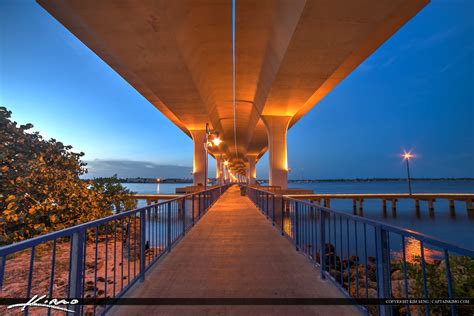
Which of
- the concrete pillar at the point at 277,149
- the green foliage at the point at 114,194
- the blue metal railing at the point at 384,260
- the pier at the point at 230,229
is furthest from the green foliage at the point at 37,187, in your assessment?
the concrete pillar at the point at 277,149

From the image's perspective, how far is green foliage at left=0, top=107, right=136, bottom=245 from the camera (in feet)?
18.5

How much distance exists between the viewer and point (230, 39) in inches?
556

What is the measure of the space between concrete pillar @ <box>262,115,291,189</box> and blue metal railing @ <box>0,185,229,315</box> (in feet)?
58.4

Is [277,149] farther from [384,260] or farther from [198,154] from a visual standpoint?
[384,260]

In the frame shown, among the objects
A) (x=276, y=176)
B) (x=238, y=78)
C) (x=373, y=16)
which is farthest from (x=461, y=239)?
(x=238, y=78)

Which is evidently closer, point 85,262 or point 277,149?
point 85,262

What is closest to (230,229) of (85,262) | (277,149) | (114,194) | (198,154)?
(114,194)

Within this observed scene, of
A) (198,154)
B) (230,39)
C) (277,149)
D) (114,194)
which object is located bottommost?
(114,194)

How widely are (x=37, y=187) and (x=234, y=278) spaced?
5584mm

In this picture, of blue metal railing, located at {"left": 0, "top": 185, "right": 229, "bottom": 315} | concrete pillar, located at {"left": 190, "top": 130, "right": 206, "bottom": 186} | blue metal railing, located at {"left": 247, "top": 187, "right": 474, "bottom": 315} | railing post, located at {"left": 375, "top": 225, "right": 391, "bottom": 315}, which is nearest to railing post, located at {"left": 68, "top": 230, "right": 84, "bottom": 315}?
Result: blue metal railing, located at {"left": 0, "top": 185, "right": 229, "bottom": 315}

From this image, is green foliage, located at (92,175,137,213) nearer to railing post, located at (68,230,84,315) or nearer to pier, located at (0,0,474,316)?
pier, located at (0,0,474,316)

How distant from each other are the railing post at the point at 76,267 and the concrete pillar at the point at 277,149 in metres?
23.4
